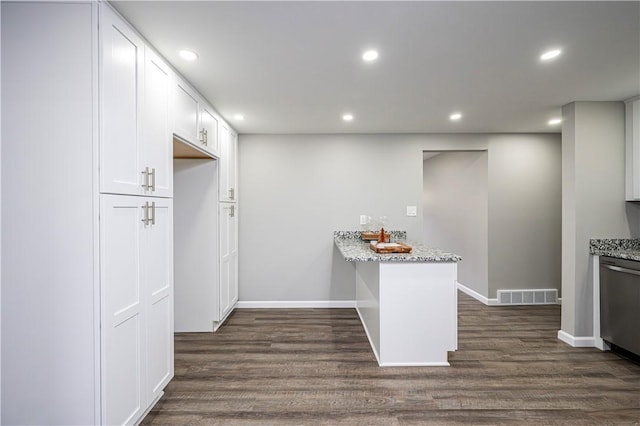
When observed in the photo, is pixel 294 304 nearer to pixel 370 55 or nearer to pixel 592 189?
pixel 370 55

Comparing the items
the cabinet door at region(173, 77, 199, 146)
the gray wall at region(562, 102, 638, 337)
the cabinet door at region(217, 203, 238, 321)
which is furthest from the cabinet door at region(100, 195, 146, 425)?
the gray wall at region(562, 102, 638, 337)

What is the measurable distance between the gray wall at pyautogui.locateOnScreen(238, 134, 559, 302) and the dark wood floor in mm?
977

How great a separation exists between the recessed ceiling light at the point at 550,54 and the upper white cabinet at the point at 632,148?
1.58 m

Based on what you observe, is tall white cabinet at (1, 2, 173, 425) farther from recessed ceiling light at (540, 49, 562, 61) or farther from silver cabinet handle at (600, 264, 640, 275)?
silver cabinet handle at (600, 264, 640, 275)

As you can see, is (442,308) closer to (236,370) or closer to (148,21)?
(236,370)

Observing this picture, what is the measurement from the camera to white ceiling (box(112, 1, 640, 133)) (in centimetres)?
178

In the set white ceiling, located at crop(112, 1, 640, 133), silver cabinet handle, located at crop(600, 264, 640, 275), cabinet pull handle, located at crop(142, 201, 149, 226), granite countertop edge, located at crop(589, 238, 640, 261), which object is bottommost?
silver cabinet handle, located at crop(600, 264, 640, 275)

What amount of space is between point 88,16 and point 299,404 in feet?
8.49

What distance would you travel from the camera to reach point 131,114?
75.8 inches

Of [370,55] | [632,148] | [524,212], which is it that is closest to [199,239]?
[370,55]

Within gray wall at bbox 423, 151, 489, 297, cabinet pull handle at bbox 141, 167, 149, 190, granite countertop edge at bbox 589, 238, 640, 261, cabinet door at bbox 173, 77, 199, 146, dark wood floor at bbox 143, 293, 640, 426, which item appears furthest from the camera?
gray wall at bbox 423, 151, 489, 297

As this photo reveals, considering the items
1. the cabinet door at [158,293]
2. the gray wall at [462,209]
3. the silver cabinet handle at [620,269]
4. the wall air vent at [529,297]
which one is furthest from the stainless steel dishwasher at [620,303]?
the cabinet door at [158,293]

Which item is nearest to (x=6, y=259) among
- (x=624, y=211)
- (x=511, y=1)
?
(x=511, y=1)

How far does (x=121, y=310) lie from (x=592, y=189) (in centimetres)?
409
